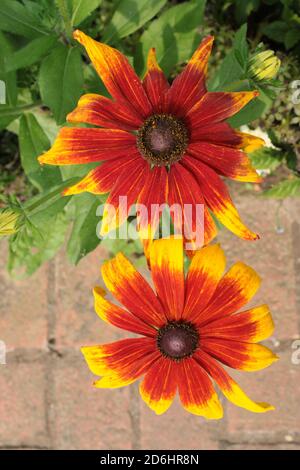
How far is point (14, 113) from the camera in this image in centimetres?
144

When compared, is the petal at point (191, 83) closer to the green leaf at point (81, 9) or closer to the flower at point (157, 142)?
the flower at point (157, 142)

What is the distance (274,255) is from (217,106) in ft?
3.02

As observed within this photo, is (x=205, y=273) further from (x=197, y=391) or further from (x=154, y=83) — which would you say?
(x=154, y=83)

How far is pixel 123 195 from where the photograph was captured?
1.07 metres

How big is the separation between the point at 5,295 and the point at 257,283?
1.01m

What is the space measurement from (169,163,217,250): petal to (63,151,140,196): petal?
0.31 ft

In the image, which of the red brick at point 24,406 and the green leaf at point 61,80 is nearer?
the green leaf at point 61,80

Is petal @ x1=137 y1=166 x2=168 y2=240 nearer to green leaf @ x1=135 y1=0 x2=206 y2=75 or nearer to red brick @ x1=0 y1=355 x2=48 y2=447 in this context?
green leaf @ x1=135 y1=0 x2=206 y2=75

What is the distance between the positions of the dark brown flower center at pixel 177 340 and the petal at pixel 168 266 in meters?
0.07

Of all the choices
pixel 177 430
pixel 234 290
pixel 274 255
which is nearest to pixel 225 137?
pixel 234 290

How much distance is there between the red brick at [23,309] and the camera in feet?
6.31

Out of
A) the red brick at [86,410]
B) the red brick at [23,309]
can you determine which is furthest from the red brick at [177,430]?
the red brick at [23,309]

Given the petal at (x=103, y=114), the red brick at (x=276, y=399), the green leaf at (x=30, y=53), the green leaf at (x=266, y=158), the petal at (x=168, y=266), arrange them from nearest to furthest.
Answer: the petal at (x=103, y=114) < the petal at (x=168, y=266) < the green leaf at (x=30, y=53) < the green leaf at (x=266, y=158) < the red brick at (x=276, y=399)

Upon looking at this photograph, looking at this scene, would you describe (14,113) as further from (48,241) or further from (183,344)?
(183,344)
